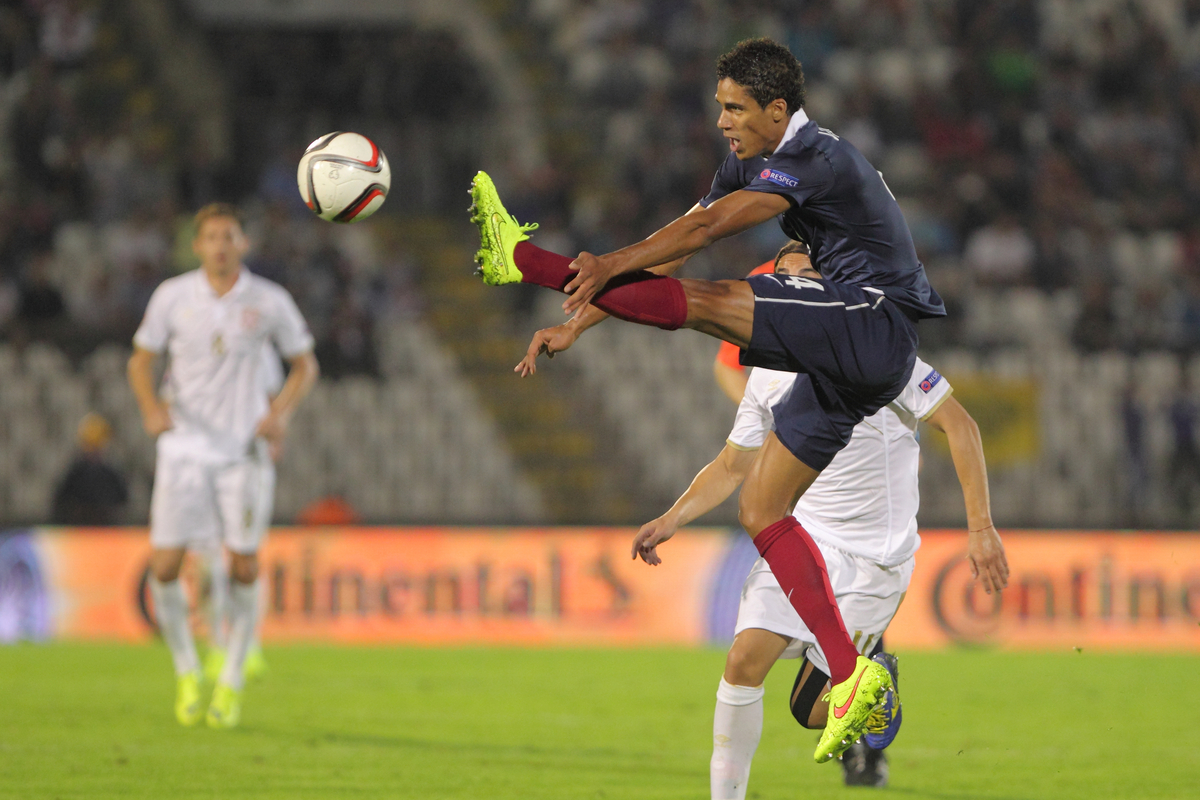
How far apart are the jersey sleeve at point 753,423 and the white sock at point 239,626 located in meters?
3.60

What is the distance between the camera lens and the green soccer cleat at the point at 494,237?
482 cm

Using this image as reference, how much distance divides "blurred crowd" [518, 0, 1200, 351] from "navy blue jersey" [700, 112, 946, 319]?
10378mm

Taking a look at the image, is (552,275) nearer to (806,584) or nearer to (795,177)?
(795,177)

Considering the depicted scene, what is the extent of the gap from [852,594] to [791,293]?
147 centimetres

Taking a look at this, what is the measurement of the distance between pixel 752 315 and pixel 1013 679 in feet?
22.2

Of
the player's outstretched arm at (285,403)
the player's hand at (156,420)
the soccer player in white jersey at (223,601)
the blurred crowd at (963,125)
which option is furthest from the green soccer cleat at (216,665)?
the blurred crowd at (963,125)

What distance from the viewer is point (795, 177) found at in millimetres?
5078

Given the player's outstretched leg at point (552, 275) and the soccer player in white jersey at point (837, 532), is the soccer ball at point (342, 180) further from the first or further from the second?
the soccer player in white jersey at point (837, 532)

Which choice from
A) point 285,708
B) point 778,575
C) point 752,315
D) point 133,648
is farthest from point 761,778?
point 133,648

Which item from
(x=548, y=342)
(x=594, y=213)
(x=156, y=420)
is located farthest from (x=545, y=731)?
(x=594, y=213)

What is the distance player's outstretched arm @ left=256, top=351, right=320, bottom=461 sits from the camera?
8.70 metres

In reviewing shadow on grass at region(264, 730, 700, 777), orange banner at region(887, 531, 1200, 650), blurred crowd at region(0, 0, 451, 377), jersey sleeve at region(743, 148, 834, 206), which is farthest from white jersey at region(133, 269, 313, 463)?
orange banner at region(887, 531, 1200, 650)

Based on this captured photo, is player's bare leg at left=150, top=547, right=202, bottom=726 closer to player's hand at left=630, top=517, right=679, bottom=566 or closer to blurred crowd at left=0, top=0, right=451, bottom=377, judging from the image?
player's hand at left=630, top=517, right=679, bottom=566

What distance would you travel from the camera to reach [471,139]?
62.1 feet
